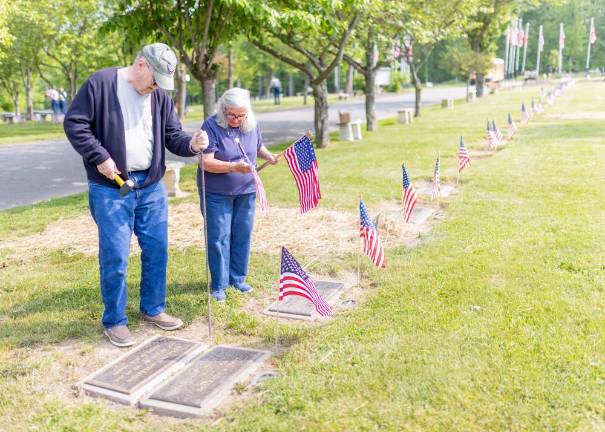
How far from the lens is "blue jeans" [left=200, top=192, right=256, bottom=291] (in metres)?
4.91

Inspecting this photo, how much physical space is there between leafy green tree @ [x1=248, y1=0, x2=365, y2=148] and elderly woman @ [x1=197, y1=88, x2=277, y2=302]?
223 inches

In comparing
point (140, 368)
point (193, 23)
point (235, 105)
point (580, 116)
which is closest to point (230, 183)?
point (235, 105)

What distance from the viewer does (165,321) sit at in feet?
15.0

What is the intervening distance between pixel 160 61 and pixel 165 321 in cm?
191

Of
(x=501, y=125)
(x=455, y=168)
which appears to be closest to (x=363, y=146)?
(x=455, y=168)

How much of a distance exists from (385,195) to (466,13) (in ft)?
48.5

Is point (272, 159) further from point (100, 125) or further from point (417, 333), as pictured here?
point (417, 333)

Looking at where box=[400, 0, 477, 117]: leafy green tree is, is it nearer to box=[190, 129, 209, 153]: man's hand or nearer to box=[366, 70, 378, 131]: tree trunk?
box=[366, 70, 378, 131]: tree trunk

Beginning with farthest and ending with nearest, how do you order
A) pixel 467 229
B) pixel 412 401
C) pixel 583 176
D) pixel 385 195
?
pixel 583 176 < pixel 385 195 < pixel 467 229 < pixel 412 401

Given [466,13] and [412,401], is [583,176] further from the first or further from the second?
[466,13]

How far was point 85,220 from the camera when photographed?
27.5 ft

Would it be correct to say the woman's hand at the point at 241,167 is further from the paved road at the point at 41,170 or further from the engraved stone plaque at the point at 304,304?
the paved road at the point at 41,170

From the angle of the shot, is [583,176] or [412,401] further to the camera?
[583,176]

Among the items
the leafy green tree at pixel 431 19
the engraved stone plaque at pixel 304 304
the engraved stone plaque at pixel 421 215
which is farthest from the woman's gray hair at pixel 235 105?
the leafy green tree at pixel 431 19
